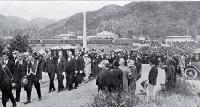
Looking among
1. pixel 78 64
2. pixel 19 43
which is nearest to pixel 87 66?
pixel 78 64

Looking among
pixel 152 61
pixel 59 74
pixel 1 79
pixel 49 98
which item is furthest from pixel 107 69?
pixel 59 74

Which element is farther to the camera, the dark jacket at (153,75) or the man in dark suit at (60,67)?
the man in dark suit at (60,67)

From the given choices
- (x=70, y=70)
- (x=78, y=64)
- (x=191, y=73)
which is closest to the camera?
(x=70, y=70)

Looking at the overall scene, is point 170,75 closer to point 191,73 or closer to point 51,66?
point 51,66

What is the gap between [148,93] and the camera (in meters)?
11.5

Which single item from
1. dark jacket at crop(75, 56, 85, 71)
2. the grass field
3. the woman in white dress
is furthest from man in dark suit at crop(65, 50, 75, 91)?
the grass field

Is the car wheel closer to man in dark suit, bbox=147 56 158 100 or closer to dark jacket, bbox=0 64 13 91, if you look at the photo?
man in dark suit, bbox=147 56 158 100

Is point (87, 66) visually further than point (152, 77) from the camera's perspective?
Yes

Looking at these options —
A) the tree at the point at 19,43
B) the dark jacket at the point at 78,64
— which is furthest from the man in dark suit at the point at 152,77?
the tree at the point at 19,43

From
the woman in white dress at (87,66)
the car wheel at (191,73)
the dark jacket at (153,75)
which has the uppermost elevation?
the dark jacket at (153,75)

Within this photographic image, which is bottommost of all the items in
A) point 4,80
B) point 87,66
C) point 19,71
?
point 87,66

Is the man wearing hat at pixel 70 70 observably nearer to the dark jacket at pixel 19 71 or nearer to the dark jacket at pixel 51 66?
the dark jacket at pixel 51 66

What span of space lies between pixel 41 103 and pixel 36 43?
73641 mm

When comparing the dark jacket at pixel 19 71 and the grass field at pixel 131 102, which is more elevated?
the dark jacket at pixel 19 71
